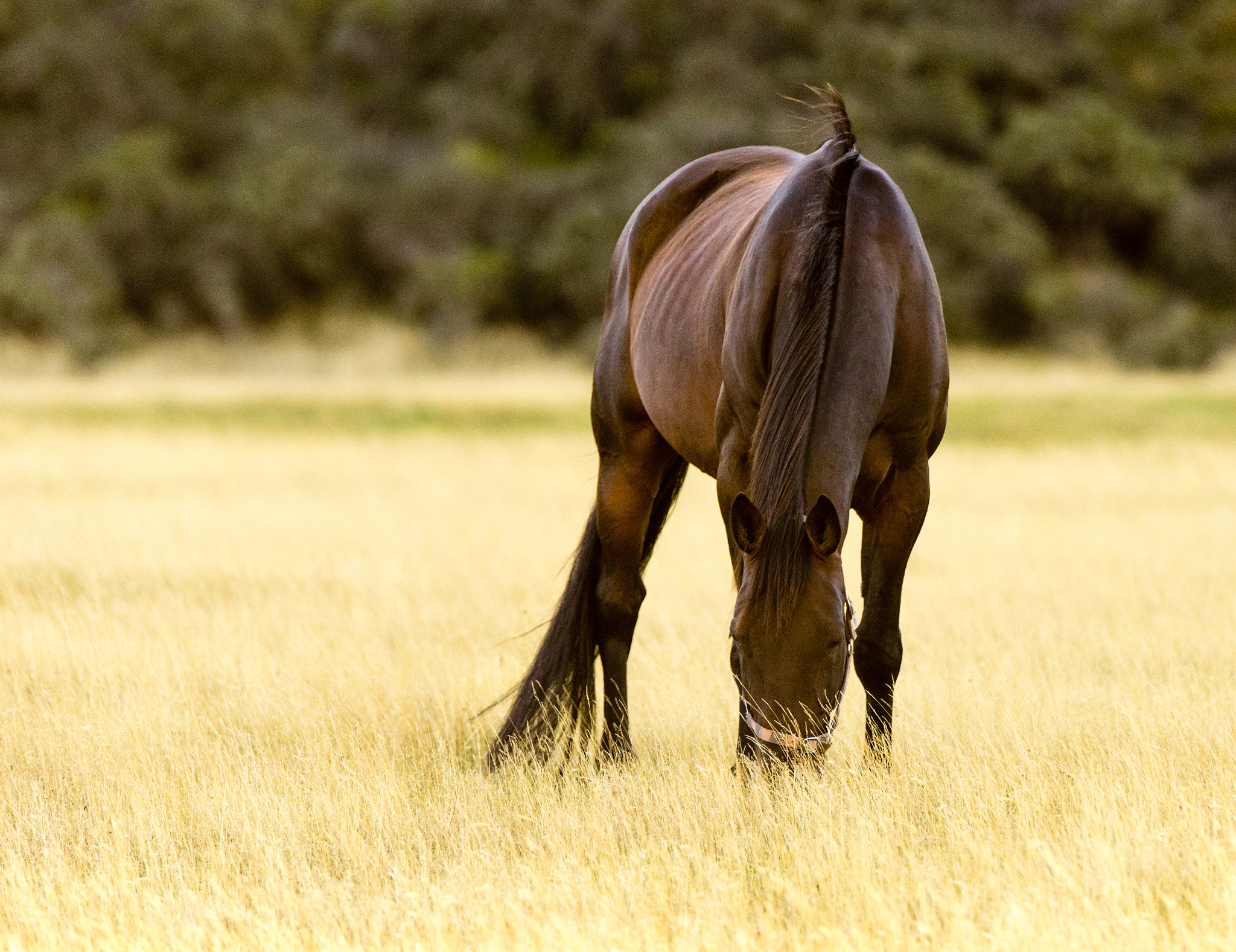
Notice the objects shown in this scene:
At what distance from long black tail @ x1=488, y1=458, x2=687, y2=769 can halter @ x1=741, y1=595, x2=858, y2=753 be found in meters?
1.46

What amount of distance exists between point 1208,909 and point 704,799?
4.64ft

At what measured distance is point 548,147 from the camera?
30406 millimetres

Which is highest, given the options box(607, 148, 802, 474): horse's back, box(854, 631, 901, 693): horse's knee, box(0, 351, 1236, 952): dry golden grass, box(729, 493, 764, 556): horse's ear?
box(607, 148, 802, 474): horse's back

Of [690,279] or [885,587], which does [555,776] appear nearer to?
[885,587]

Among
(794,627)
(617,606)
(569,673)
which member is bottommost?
(569,673)

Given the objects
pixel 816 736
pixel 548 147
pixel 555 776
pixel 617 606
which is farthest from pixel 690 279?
pixel 548 147

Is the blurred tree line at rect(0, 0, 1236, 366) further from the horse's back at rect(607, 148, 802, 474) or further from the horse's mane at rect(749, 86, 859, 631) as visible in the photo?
the horse's mane at rect(749, 86, 859, 631)

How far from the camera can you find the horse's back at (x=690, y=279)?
4.42m

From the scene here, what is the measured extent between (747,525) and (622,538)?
183cm

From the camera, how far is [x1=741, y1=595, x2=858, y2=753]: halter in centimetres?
320

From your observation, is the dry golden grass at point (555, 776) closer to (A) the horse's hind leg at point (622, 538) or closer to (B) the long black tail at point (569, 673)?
(B) the long black tail at point (569, 673)

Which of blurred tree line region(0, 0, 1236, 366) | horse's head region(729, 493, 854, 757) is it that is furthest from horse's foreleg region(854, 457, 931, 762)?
blurred tree line region(0, 0, 1236, 366)

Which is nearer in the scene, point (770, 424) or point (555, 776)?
point (770, 424)

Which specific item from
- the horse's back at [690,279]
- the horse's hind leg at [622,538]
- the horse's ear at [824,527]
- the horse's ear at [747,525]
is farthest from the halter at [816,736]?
the horse's hind leg at [622,538]
